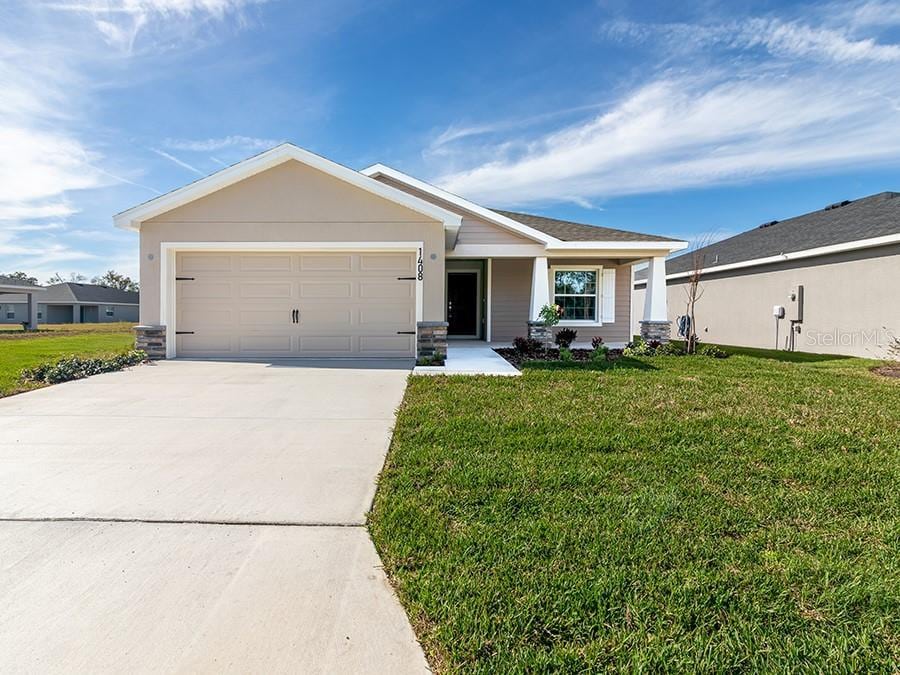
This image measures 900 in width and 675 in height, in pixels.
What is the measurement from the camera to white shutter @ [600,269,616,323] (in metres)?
14.1

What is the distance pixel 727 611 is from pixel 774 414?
4186 millimetres

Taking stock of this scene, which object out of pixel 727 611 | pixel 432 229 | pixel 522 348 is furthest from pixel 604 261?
pixel 727 611

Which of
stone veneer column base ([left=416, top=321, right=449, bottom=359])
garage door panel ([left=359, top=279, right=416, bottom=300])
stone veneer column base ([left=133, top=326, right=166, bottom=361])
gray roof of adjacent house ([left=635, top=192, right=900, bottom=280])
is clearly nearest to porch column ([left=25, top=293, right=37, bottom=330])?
stone veneer column base ([left=133, top=326, right=166, bottom=361])

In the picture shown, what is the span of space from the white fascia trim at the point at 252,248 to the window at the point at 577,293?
20.3ft


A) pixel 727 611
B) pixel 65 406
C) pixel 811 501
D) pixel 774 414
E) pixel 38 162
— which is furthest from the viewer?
pixel 38 162

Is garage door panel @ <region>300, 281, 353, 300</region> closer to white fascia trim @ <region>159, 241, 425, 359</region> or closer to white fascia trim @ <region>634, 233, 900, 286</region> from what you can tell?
white fascia trim @ <region>159, 241, 425, 359</region>

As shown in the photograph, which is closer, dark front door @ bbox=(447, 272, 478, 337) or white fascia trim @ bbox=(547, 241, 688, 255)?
white fascia trim @ bbox=(547, 241, 688, 255)

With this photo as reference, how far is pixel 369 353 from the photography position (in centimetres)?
990

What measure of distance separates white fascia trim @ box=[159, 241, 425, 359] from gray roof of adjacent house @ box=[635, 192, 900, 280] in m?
11.2

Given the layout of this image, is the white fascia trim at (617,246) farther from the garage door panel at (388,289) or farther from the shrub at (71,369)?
the shrub at (71,369)

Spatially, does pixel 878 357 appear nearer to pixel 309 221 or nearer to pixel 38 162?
pixel 309 221

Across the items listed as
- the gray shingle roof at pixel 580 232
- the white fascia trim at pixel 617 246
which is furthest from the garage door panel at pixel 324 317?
the white fascia trim at pixel 617 246

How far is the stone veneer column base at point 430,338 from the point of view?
9.39 m

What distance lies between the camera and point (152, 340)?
9594mm
